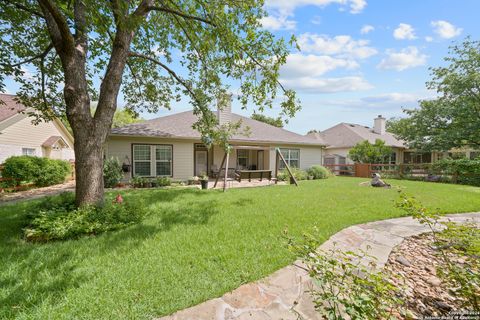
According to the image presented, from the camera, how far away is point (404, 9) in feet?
22.4

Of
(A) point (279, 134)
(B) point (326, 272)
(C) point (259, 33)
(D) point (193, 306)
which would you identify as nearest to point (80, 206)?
(D) point (193, 306)

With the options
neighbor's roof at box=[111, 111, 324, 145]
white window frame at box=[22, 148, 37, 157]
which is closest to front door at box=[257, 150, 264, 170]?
neighbor's roof at box=[111, 111, 324, 145]

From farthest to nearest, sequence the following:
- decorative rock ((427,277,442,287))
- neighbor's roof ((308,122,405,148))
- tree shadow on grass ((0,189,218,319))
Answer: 1. neighbor's roof ((308,122,405,148))
2. decorative rock ((427,277,442,287))
3. tree shadow on grass ((0,189,218,319))

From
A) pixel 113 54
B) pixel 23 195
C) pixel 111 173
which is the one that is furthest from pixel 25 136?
pixel 113 54

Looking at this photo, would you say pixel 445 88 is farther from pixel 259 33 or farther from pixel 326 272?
pixel 326 272

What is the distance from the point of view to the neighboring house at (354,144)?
23.5 meters

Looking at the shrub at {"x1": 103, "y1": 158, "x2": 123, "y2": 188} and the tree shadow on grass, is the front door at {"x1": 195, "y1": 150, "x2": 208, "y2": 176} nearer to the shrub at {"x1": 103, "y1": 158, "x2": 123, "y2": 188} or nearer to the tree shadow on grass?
the shrub at {"x1": 103, "y1": 158, "x2": 123, "y2": 188}

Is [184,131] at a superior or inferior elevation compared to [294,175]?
superior

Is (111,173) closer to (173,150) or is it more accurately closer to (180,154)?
(173,150)

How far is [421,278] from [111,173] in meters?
11.5

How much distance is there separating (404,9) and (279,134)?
11282 millimetres

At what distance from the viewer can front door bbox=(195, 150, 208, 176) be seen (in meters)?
15.1

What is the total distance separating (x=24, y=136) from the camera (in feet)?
52.3

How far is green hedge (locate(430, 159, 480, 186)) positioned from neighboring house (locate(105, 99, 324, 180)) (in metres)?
7.87
